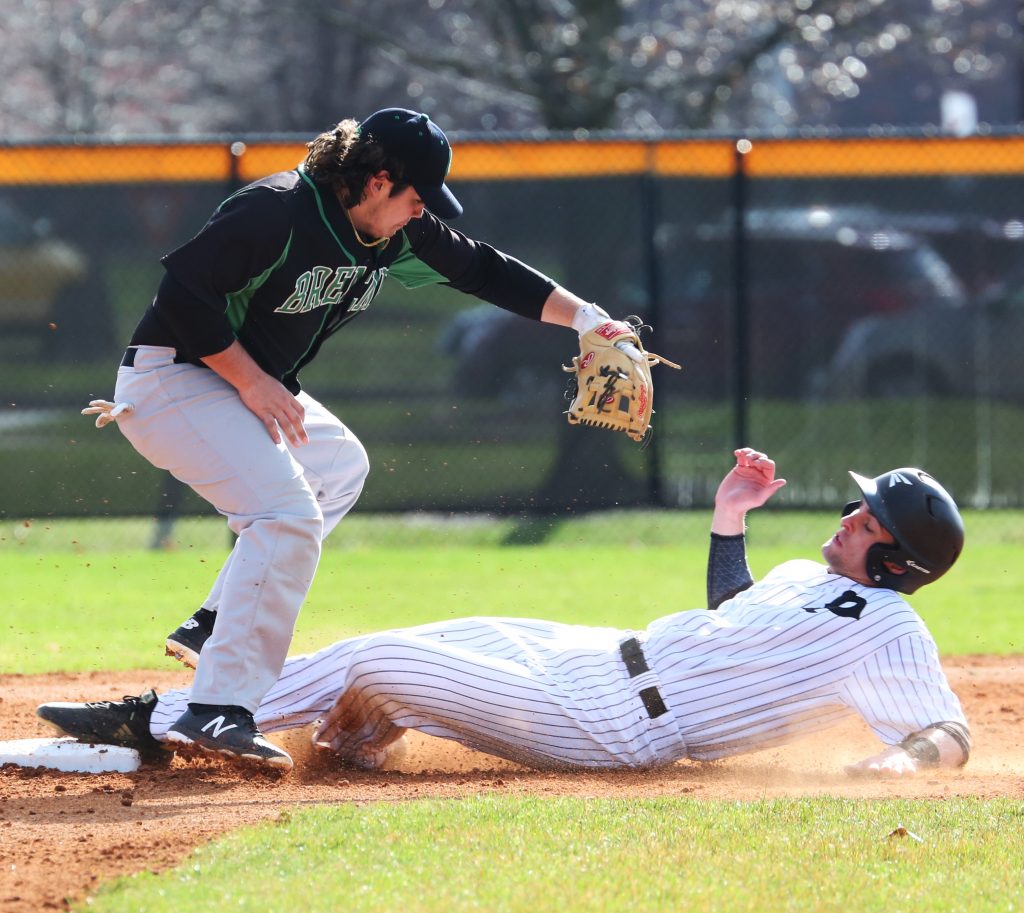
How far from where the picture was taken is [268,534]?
413cm

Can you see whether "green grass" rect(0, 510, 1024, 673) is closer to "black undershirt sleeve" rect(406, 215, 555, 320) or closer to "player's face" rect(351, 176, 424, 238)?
"black undershirt sleeve" rect(406, 215, 555, 320)

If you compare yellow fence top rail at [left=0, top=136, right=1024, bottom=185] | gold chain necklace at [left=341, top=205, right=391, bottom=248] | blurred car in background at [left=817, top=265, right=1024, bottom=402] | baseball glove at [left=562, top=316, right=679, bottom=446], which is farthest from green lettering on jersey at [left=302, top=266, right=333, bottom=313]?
blurred car in background at [left=817, top=265, right=1024, bottom=402]

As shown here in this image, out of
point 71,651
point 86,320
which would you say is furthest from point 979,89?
point 71,651

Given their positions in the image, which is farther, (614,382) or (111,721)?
(614,382)

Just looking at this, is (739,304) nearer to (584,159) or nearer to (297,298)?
(584,159)

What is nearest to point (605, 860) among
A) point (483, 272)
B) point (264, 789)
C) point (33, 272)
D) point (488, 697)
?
point (488, 697)

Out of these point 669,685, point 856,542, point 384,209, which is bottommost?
point 669,685

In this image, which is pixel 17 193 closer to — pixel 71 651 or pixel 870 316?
pixel 71 651

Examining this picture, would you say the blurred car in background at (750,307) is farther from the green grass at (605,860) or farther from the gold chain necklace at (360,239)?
the green grass at (605,860)

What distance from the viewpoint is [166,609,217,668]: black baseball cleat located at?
14.9 ft

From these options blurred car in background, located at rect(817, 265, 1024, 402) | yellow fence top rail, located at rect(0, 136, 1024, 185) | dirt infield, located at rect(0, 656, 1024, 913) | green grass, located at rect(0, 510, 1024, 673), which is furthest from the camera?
blurred car in background, located at rect(817, 265, 1024, 402)

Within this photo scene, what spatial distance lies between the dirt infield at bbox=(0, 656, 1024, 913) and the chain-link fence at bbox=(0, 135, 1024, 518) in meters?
4.25

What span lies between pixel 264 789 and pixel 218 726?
0.71 feet

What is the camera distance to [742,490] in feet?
15.2
